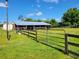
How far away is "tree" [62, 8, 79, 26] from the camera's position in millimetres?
98062

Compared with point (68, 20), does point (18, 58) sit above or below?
below

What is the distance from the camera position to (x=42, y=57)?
8617 millimetres

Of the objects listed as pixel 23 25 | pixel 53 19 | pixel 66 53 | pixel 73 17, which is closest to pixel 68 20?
pixel 73 17

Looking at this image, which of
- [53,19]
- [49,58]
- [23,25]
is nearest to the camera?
[49,58]

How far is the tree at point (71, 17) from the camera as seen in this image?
98062 millimetres

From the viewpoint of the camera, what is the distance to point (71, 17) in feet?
332

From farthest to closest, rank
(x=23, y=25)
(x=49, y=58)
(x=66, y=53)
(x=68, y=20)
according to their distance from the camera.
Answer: (x=68, y=20) < (x=23, y=25) < (x=66, y=53) < (x=49, y=58)

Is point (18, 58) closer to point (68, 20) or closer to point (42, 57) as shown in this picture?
point (42, 57)

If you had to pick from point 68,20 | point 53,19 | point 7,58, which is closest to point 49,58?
point 7,58

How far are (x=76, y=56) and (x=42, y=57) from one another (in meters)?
1.69

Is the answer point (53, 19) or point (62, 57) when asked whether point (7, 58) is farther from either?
point (53, 19)

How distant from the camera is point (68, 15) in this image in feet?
334

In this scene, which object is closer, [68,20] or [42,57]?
[42,57]

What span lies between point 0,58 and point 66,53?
358 cm
